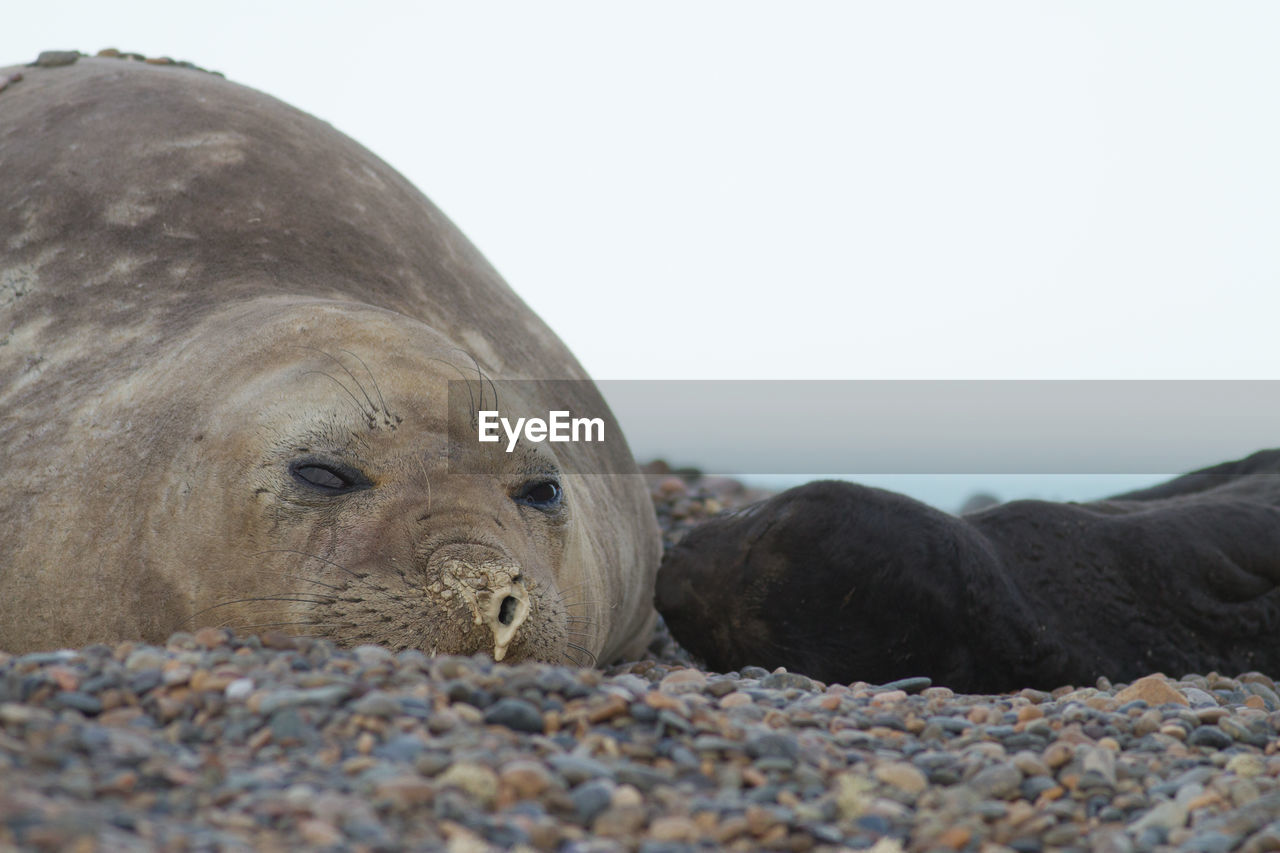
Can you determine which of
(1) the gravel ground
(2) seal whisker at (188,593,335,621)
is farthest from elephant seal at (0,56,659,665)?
(1) the gravel ground

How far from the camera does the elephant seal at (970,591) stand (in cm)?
516

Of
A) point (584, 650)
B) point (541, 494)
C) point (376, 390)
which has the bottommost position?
point (584, 650)

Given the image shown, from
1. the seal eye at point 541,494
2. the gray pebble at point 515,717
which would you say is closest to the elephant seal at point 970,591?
the seal eye at point 541,494

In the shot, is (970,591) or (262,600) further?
(970,591)

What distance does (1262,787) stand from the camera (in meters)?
2.83

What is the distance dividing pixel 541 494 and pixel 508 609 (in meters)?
0.64

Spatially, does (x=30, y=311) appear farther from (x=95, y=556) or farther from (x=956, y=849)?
(x=956, y=849)

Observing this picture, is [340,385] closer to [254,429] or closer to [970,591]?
[254,429]

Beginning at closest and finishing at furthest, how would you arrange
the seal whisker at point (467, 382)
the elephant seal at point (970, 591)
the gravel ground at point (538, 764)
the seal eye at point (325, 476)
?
the gravel ground at point (538, 764)
the seal eye at point (325, 476)
the seal whisker at point (467, 382)
the elephant seal at point (970, 591)

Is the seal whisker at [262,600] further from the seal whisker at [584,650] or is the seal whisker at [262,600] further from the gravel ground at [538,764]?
the seal whisker at [584,650]

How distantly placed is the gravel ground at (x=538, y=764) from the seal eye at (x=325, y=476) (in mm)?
541

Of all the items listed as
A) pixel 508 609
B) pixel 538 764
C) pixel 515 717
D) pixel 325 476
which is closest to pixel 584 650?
pixel 508 609

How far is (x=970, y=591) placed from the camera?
524 centimetres

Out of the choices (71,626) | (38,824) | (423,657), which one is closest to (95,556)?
(71,626)
